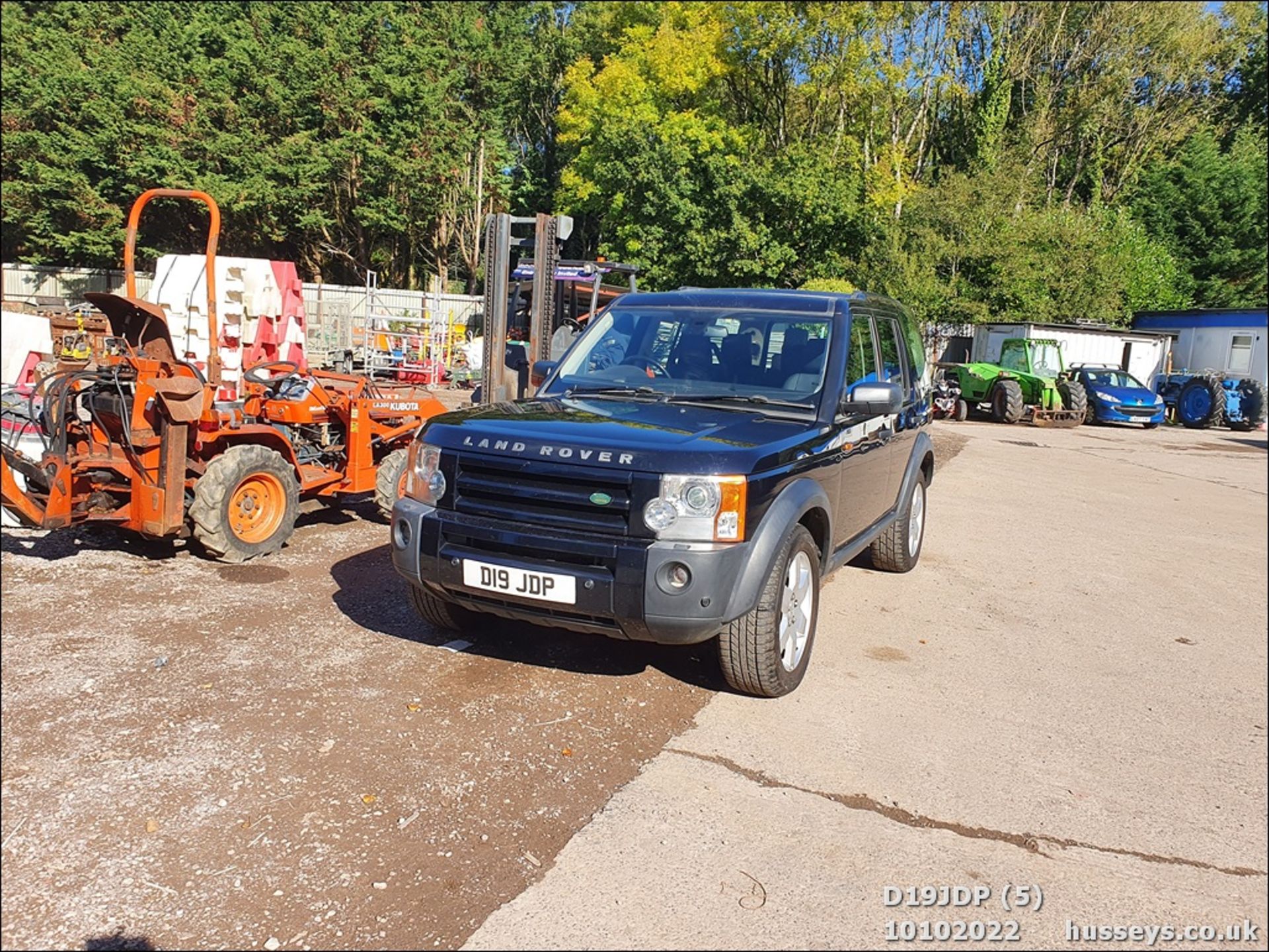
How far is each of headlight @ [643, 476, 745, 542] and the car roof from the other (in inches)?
72.1

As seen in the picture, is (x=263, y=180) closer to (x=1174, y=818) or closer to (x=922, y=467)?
(x=922, y=467)

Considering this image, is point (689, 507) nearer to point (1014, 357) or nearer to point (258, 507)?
point (258, 507)

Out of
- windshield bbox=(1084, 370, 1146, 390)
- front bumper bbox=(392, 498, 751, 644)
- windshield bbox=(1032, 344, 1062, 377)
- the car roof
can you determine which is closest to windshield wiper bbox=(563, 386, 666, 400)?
the car roof

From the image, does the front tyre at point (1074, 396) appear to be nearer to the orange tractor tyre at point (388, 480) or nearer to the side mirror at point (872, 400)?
the orange tractor tyre at point (388, 480)

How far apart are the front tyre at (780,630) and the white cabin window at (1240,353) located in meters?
28.6

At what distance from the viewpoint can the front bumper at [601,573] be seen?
12.3 feet

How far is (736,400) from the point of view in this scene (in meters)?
4.84

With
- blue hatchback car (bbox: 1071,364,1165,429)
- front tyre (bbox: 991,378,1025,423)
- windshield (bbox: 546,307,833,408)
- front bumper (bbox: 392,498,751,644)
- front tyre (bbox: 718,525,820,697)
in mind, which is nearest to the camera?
front bumper (bbox: 392,498,751,644)

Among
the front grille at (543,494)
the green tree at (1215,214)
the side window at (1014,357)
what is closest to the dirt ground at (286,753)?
the front grille at (543,494)

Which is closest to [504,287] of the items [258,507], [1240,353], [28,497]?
[258,507]

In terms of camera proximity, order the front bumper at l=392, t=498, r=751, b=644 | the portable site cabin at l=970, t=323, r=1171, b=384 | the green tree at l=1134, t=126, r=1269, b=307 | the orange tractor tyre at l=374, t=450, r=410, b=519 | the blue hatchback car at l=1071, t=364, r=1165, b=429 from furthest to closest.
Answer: the green tree at l=1134, t=126, r=1269, b=307 → the portable site cabin at l=970, t=323, r=1171, b=384 → the blue hatchback car at l=1071, t=364, r=1165, b=429 → the orange tractor tyre at l=374, t=450, r=410, b=519 → the front bumper at l=392, t=498, r=751, b=644

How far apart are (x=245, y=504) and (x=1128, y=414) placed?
21690mm

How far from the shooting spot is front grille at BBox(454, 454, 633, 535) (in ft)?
12.6

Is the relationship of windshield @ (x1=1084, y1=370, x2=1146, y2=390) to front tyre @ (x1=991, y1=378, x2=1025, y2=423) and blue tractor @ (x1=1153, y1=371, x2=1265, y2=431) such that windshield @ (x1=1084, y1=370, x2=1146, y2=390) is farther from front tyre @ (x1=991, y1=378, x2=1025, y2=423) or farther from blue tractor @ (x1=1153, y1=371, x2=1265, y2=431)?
front tyre @ (x1=991, y1=378, x2=1025, y2=423)
